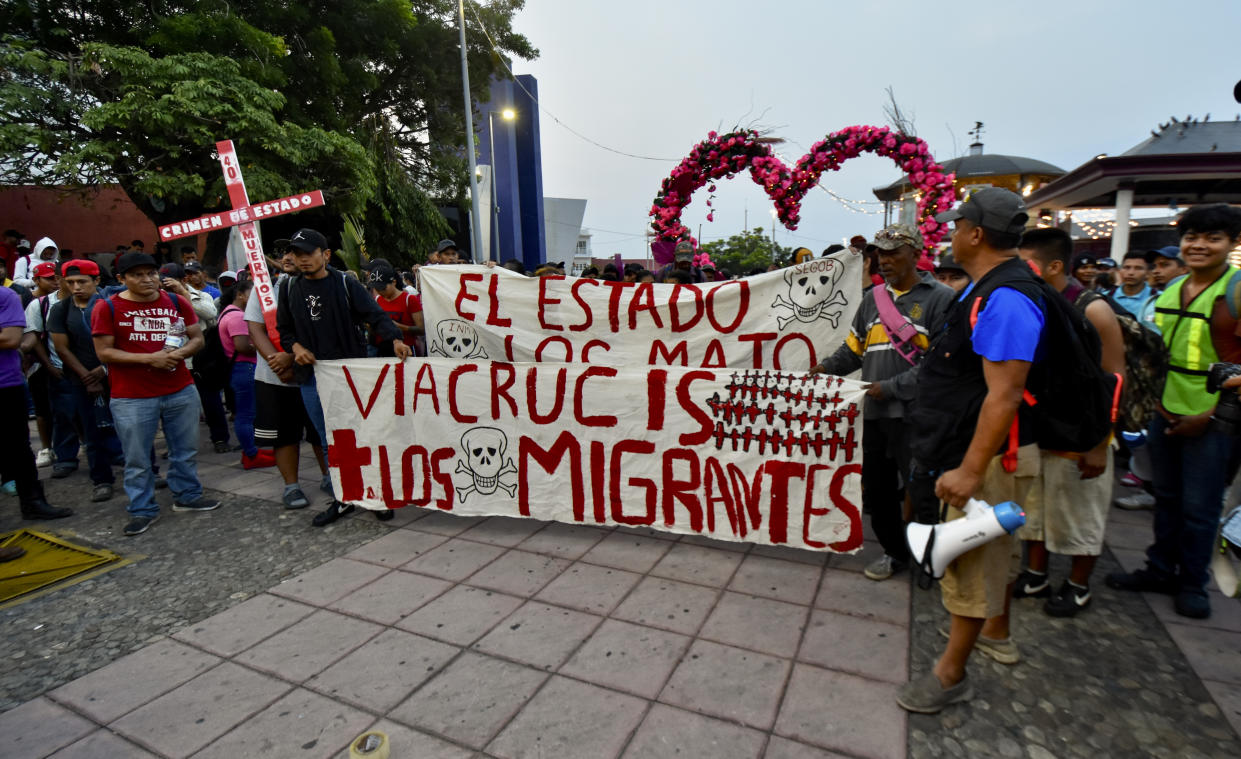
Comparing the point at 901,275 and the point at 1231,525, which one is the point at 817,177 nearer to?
the point at 901,275

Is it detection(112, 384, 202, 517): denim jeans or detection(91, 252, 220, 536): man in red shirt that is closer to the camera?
detection(91, 252, 220, 536): man in red shirt

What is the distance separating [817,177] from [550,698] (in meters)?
6.81

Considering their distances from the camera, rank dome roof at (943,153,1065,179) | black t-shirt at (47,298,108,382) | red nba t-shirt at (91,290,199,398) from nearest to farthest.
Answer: red nba t-shirt at (91,290,199,398)
black t-shirt at (47,298,108,382)
dome roof at (943,153,1065,179)

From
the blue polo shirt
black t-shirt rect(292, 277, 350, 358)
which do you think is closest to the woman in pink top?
black t-shirt rect(292, 277, 350, 358)

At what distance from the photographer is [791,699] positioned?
93.7 inches

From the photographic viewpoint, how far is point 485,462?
13.5 ft

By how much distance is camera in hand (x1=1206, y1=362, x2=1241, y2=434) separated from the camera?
260cm

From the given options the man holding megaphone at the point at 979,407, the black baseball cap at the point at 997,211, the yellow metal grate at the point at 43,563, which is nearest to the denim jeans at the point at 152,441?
the yellow metal grate at the point at 43,563

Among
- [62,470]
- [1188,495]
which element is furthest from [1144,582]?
[62,470]

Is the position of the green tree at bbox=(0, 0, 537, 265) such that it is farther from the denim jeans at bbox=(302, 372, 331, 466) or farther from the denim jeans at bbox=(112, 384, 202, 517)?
the denim jeans at bbox=(302, 372, 331, 466)

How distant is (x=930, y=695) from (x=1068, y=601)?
4.00 ft

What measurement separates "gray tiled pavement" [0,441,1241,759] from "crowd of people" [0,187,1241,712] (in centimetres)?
37

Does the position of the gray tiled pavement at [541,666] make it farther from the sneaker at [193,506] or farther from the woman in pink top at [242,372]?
the woman in pink top at [242,372]

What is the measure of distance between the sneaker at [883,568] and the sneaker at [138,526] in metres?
4.84
